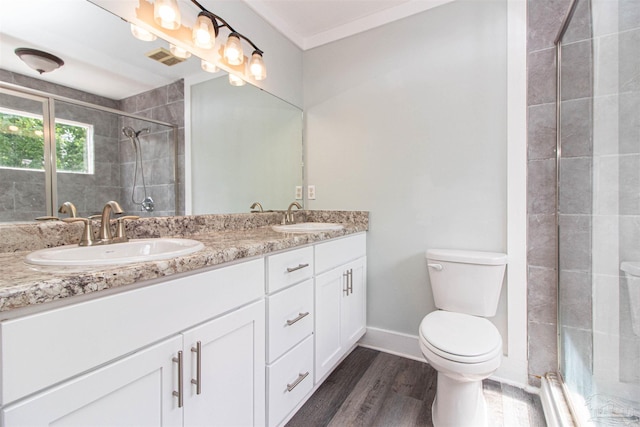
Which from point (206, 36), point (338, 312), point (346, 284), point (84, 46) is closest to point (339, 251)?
point (346, 284)

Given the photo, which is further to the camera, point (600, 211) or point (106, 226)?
point (600, 211)

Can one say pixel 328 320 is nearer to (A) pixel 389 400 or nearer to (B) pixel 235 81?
(A) pixel 389 400

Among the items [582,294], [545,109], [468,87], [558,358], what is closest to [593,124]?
[545,109]

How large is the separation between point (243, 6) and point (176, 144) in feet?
3.35

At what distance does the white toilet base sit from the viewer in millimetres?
1215

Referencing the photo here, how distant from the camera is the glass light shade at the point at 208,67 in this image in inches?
58.6

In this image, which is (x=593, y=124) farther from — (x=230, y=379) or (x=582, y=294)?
(x=230, y=379)

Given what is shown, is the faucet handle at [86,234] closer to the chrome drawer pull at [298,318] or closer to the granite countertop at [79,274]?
the granite countertop at [79,274]

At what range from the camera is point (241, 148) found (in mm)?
1784

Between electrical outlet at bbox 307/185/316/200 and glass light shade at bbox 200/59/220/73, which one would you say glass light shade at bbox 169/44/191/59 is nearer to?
glass light shade at bbox 200/59/220/73

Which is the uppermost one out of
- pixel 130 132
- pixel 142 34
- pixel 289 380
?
pixel 142 34

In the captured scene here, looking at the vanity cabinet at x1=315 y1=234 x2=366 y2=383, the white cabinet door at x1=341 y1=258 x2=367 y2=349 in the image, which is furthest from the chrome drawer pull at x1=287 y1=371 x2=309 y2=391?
the white cabinet door at x1=341 y1=258 x2=367 y2=349

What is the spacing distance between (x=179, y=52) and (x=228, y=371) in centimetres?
142

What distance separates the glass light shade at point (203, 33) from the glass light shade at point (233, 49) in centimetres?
12
